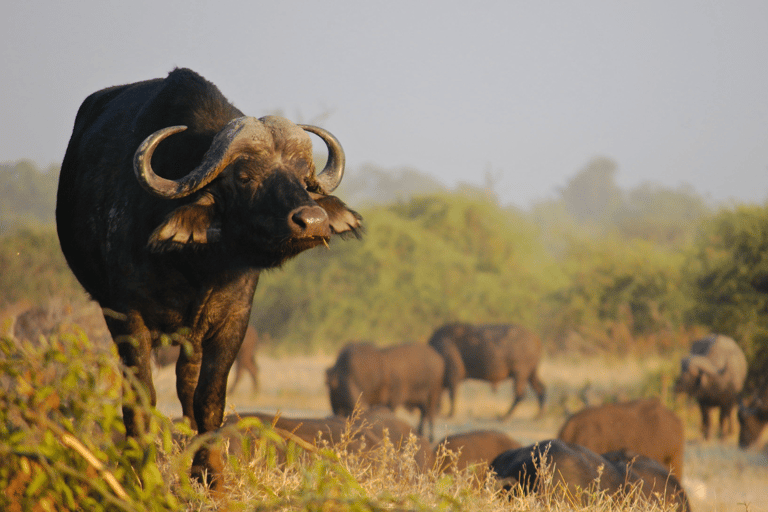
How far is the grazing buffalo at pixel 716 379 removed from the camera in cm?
1502

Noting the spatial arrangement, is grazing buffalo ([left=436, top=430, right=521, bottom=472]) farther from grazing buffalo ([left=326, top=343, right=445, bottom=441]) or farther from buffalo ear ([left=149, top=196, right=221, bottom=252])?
grazing buffalo ([left=326, top=343, right=445, bottom=441])

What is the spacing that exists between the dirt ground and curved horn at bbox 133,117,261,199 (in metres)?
8.59

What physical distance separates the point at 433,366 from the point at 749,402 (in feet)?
23.2

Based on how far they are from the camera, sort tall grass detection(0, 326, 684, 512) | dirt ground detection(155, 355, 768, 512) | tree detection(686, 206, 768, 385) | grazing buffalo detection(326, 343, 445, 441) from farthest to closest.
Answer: tree detection(686, 206, 768, 385)
grazing buffalo detection(326, 343, 445, 441)
dirt ground detection(155, 355, 768, 512)
tall grass detection(0, 326, 684, 512)

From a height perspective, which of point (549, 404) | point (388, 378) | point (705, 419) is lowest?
point (549, 404)

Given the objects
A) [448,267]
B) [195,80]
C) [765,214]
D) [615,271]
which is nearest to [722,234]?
[765,214]

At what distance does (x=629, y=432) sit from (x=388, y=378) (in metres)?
7.55

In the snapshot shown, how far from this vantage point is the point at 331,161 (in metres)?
4.17

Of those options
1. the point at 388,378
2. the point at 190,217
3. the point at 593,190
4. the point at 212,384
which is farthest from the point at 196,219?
the point at 593,190

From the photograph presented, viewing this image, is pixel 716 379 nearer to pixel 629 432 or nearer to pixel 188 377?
pixel 629 432

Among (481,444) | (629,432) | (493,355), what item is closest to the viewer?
(481,444)

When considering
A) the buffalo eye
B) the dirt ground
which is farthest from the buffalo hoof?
the dirt ground

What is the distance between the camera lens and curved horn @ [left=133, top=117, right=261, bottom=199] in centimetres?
334

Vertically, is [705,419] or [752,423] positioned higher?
[752,423]
